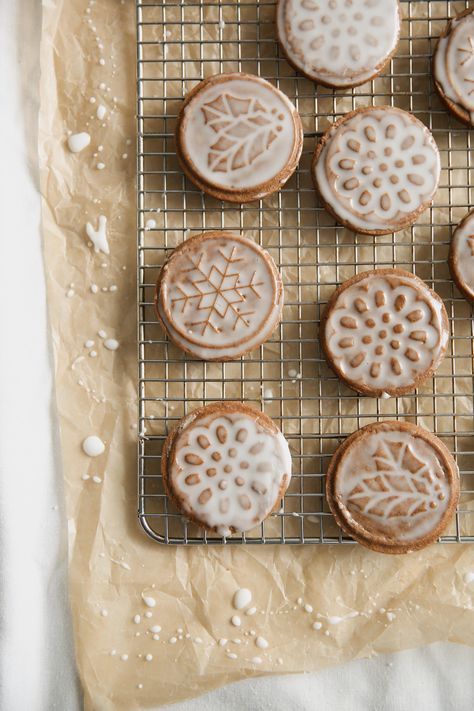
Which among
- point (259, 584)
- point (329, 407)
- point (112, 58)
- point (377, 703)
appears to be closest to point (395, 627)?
point (377, 703)

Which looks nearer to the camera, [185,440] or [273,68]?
[185,440]

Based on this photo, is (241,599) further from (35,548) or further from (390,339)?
(390,339)

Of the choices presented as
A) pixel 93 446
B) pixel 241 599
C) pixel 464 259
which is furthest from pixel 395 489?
pixel 93 446

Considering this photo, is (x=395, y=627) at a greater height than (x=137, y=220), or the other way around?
(x=137, y=220)

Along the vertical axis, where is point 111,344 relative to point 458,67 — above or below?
below

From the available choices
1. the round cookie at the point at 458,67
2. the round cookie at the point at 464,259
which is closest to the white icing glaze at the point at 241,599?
Answer: the round cookie at the point at 464,259

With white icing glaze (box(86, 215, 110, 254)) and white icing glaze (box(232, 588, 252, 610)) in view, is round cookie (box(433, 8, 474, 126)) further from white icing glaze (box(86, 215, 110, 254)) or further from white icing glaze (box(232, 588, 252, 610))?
white icing glaze (box(232, 588, 252, 610))

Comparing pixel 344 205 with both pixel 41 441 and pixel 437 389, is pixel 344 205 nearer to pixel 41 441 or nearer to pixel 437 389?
pixel 437 389
